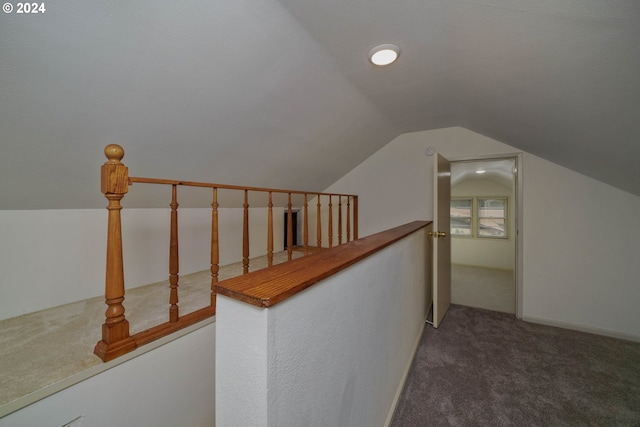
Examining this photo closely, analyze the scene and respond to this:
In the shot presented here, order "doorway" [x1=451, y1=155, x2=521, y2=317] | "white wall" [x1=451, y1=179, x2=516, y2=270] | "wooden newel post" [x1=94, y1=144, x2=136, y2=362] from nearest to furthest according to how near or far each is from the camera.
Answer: "wooden newel post" [x1=94, y1=144, x2=136, y2=362] → "doorway" [x1=451, y1=155, x2=521, y2=317] → "white wall" [x1=451, y1=179, x2=516, y2=270]


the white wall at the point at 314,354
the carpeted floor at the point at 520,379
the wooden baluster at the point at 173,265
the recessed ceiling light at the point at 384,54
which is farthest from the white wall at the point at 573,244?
the wooden baluster at the point at 173,265

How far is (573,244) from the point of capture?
2430 mm

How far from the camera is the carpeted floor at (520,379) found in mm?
1419

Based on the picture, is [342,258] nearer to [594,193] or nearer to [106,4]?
[106,4]

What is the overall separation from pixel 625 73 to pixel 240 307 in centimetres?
188

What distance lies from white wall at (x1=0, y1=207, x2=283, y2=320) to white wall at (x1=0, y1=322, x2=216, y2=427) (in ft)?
3.49

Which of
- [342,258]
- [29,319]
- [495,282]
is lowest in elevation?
[495,282]

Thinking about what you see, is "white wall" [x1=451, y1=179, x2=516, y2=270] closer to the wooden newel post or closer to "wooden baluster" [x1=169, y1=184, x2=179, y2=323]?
"wooden baluster" [x1=169, y1=184, x2=179, y2=323]

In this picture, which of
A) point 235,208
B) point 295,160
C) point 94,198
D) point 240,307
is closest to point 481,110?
point 295,160

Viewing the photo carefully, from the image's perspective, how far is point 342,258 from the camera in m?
0.86

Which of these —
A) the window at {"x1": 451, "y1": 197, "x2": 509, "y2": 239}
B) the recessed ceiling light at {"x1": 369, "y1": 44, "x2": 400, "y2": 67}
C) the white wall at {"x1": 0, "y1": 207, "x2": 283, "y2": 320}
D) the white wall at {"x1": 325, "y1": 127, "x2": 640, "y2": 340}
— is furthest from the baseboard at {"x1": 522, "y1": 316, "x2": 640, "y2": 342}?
the white wall at {"x1": 0, "y1": 207, "x2": 283, "y2": 320}

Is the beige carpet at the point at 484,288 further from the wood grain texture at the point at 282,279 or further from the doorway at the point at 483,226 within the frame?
the wood grain texture at the point at 282,279

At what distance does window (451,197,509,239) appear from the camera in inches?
208

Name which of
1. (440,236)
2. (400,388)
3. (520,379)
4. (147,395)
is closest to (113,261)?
(147,395)
